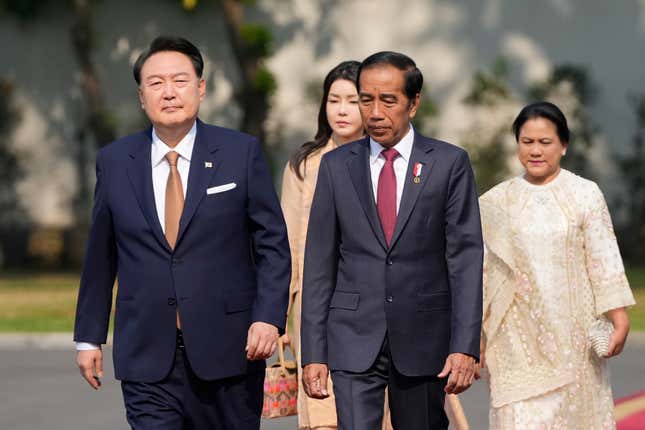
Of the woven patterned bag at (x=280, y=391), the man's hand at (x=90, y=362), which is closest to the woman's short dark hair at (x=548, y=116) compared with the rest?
the woven patterned bag at (x=280, y=391)

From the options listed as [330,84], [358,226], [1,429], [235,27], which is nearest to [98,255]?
[358,226]

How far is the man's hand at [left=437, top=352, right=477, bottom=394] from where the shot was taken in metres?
5.48

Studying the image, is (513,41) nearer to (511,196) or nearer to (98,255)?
(511,196)

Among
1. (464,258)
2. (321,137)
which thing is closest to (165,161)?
(464,258)

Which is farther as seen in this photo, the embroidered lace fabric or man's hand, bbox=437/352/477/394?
the embroidered lace fabric

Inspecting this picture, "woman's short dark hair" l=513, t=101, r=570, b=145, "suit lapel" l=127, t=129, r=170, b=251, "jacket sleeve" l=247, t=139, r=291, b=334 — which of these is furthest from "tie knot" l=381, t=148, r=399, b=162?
"woman's short dark hair" l=513, t=101, r=570, b=145

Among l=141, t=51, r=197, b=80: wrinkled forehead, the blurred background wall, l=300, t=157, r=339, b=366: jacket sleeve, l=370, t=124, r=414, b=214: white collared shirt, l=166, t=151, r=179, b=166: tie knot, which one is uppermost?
the blurred background wall

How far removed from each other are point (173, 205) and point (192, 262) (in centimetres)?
21

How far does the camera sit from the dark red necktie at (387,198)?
221 inches

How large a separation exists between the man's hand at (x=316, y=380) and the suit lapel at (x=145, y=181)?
66cm

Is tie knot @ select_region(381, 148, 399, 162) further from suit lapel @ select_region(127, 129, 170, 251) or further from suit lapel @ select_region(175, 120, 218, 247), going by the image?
suit lapel @ select_region(127, 129, 170, 251)

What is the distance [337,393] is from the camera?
18.5 feet

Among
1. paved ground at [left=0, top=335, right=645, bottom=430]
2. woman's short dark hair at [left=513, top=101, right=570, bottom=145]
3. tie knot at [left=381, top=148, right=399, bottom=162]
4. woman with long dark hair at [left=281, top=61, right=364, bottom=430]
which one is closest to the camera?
tie knot at [left=381, top=148, right=399, bottom=162]

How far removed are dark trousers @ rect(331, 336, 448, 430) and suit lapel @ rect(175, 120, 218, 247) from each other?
0.77m
